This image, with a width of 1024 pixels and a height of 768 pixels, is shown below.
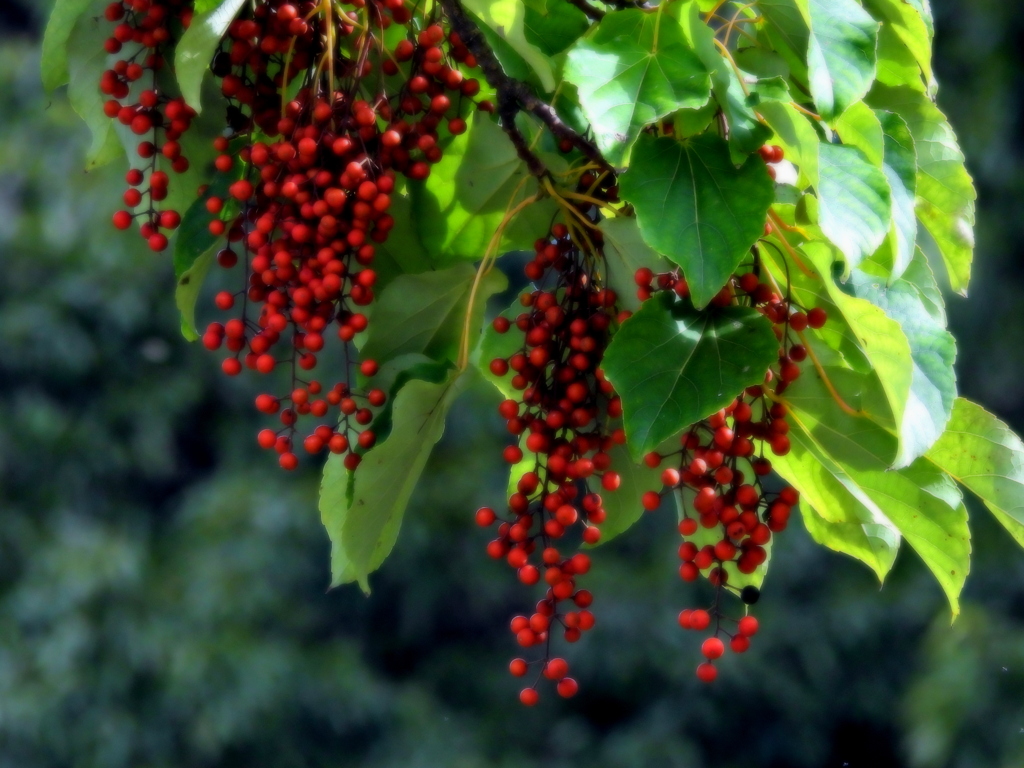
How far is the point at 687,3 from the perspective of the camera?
65 cm

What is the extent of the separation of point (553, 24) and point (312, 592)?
3804mm

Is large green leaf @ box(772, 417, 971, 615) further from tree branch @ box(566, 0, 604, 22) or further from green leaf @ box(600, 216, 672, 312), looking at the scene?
tree branch @ box(566, 0, 604, 22)

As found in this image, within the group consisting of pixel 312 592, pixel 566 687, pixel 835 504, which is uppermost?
pixel 835 504

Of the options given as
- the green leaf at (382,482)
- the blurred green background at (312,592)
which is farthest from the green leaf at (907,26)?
the blurred green background at (312,592)

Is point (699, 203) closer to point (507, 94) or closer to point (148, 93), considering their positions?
point (507, 94)

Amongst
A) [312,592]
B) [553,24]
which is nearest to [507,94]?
[553,24]

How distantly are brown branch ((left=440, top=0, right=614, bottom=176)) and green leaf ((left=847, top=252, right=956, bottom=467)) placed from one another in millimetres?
161

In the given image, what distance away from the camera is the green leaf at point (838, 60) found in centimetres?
60

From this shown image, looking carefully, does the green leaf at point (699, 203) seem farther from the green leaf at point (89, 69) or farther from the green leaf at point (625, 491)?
the green leaf at point (89, 69)

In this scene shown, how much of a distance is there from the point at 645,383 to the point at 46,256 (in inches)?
162

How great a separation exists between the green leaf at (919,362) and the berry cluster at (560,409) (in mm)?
147

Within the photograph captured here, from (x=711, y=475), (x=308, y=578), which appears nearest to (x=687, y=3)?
(x=711, y=475)

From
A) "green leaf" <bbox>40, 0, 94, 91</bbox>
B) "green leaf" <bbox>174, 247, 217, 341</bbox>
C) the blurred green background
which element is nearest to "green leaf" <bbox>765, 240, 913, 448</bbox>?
"green leaf" <bbox>174, 247, 217, 341</bbox>

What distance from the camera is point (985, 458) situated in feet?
2.48
